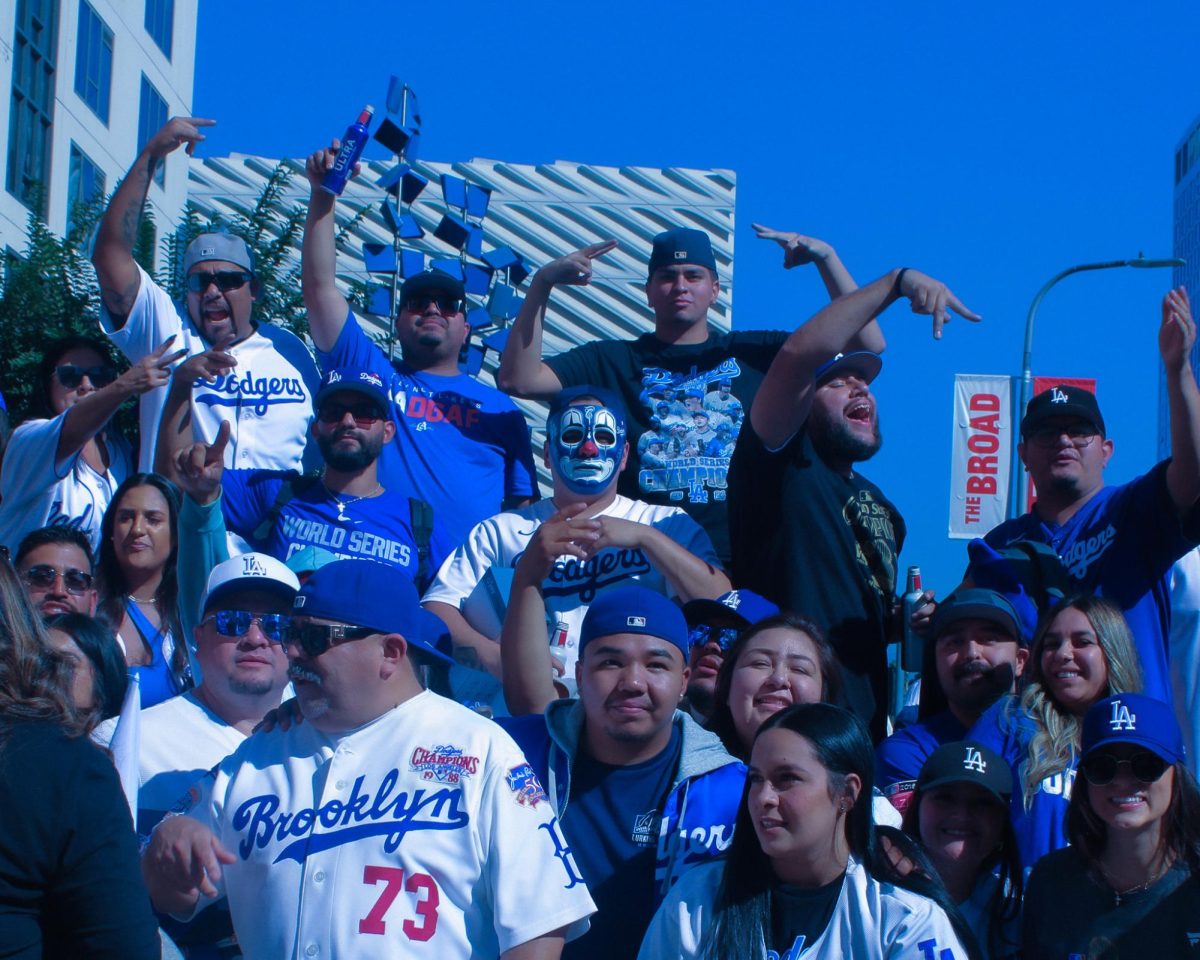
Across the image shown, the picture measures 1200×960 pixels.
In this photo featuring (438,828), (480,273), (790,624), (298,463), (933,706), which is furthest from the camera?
(480,273)

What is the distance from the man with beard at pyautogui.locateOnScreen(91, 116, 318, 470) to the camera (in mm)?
6922

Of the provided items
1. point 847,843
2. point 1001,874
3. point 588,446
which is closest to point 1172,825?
point 1001,874

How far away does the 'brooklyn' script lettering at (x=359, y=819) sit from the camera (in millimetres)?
3479

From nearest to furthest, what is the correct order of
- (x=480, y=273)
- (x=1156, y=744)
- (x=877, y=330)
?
(x=1156, y=744)
(x=877, y=330)
(x=480, y=273)

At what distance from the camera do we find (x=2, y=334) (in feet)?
42.1

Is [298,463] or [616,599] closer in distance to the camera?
[616,599]

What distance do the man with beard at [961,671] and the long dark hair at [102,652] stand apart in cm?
236

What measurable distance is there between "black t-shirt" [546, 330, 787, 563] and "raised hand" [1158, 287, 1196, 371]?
1696mm

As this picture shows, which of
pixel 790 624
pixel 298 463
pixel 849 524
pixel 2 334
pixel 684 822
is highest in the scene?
pixel 2 334

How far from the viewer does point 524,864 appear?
345 centimetres

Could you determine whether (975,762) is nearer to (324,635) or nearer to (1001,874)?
(1001,874)

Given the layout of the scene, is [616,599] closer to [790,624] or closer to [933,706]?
[790,624]

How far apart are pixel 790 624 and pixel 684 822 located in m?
0.81

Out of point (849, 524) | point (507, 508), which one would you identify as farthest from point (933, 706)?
point (507, 508)
